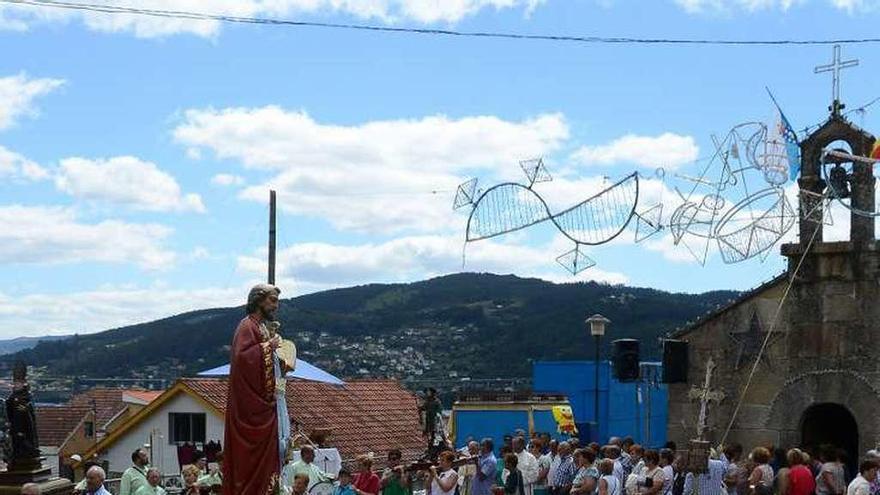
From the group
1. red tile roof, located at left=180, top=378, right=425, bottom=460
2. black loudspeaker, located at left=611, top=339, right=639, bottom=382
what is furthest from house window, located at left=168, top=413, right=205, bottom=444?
black loudspeaker, located at left=611, top=339, right=639, bottom=382

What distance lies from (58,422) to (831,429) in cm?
4485

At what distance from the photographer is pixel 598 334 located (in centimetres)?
2217

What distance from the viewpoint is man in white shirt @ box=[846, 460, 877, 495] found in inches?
489

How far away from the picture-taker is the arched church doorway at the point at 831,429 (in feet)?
61.0

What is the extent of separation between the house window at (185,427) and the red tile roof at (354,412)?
3.06 feet

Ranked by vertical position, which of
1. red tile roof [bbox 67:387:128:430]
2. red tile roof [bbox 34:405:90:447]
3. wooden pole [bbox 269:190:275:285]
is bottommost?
red tile roof [bbox 34:405:90:447]

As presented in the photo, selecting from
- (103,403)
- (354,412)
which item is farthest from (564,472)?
(103,403)

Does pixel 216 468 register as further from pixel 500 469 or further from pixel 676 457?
pixel 676 457

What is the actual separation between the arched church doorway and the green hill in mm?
58614

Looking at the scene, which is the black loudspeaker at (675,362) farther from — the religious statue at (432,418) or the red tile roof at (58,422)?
the red tile roof at (58,422)

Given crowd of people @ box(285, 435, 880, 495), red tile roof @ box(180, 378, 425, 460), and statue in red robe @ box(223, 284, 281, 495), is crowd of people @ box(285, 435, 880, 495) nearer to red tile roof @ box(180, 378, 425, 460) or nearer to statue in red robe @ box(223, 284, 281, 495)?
statue in red robe @ box(223, 284, 281, 495)

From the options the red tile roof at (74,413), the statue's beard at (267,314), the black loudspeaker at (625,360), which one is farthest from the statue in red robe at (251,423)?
the red tile roof at (74,413)

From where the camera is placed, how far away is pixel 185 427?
3541cm

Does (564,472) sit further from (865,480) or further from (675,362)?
(675,362)
